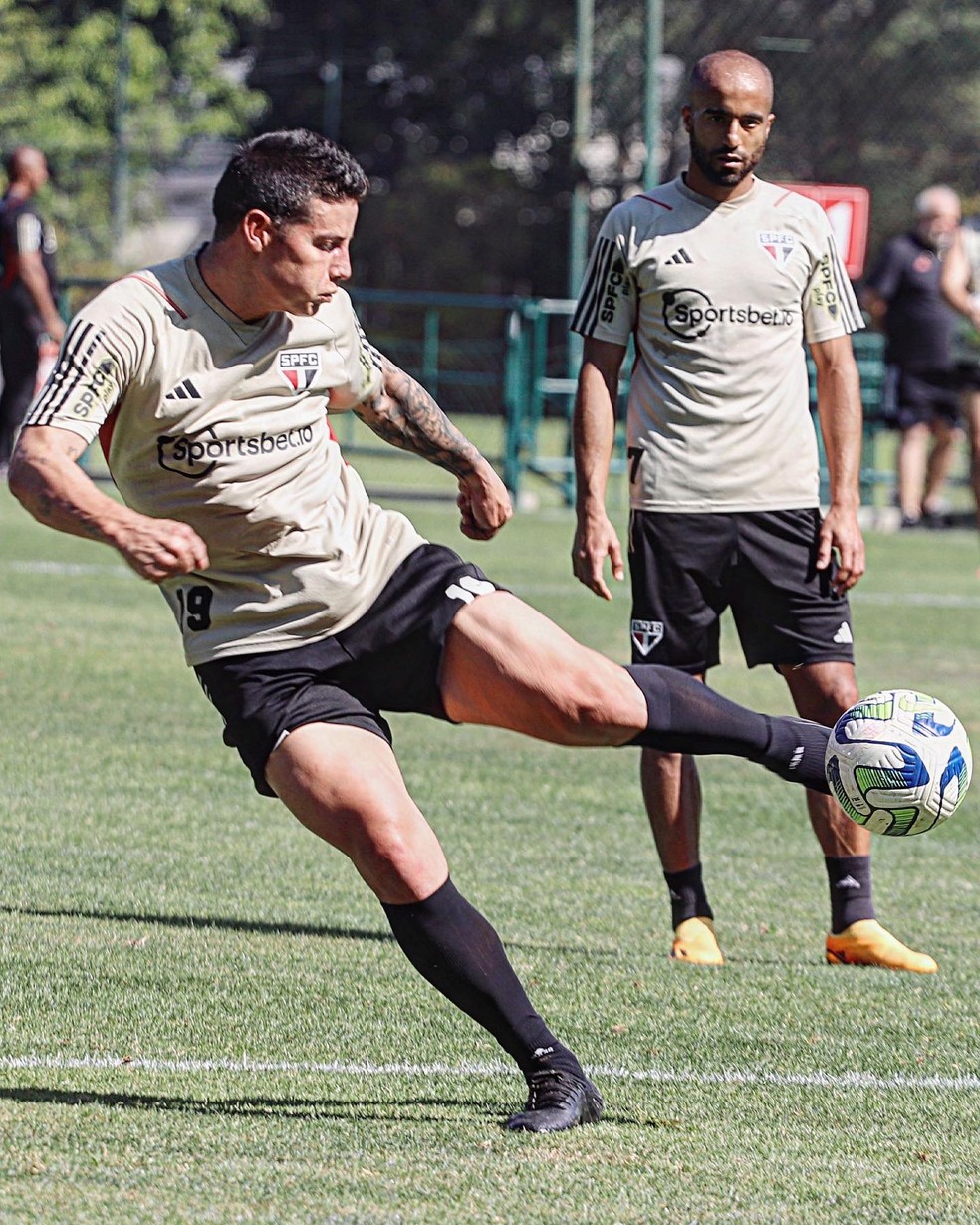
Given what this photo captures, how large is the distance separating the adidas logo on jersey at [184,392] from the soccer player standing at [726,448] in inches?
70.8

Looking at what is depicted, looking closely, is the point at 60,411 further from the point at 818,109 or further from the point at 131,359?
the point at 818,109

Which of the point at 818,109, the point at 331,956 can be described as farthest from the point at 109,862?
the point at 818,109

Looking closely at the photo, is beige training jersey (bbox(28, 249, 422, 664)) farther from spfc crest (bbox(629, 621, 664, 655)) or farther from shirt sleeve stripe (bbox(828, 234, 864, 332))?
shirt sleeve stripe (bbox(828, 234, 864, 332))

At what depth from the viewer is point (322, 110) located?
48094mm

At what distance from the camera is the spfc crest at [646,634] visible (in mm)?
5734

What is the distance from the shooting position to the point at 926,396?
16422mm

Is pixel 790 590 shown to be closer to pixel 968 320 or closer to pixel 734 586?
pixel 734 586

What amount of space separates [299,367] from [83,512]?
73cm

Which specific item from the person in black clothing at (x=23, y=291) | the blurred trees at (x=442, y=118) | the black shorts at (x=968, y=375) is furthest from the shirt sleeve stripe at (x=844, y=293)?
the blurred trees at (x=442, y=118)

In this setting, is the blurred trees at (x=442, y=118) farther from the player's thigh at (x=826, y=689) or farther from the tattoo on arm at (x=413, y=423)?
the tattoo on arm at (x=413, y=423)

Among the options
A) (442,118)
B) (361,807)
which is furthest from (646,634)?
(442,118)

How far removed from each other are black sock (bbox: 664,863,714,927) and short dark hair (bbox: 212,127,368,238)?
2.45 m

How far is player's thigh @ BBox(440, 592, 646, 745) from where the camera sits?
424 cm

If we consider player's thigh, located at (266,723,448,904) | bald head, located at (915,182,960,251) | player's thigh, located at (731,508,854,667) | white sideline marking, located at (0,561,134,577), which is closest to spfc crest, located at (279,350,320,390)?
player's thigh, located at (266,723,448,904)
